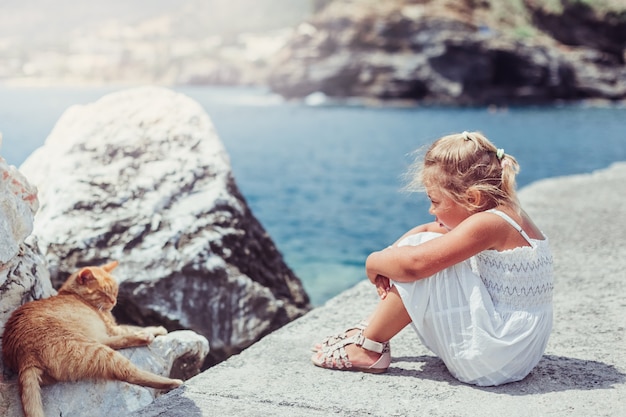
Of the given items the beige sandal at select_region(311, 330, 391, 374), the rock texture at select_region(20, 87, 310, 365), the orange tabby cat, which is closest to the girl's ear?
the beige sandal at select_region(311, 330, 391, 374)

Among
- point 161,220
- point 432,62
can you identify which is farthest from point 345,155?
point 432,62

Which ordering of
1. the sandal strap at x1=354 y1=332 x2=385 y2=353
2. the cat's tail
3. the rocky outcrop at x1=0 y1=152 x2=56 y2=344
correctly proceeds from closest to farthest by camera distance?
the cat's tail, the rocky outcrop at x1=0 y1=152 x2=56 y2=344, the sandal strap at x1=354 y1=332 x2=385 y2=353

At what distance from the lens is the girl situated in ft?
7.34

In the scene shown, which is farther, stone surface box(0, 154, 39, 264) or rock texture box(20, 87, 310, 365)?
rock texture box(20, 87, 310, 365)

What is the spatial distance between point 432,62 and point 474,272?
4010cm

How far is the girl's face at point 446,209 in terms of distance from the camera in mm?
2330

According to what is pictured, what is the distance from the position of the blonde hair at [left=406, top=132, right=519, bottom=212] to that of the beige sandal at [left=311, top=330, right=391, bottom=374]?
23.1 inches

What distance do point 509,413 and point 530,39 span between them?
46844mm

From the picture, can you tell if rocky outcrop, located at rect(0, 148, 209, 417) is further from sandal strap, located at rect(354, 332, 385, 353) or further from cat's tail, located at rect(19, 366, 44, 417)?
sandal strap, located at rect(354, 332, 385, 353)

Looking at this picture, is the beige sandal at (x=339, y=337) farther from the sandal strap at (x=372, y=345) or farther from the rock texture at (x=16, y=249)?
the rock texture at (x=16, y=249)

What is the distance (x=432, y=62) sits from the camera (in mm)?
40938

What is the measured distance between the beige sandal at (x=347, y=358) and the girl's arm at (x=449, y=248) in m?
0.32

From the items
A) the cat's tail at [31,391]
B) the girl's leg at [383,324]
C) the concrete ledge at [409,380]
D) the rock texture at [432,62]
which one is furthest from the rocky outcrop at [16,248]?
the rock texture at [432,62]

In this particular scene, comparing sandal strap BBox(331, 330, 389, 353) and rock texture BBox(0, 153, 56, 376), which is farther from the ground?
rock texture BBox(0, 153, 56, 376)
